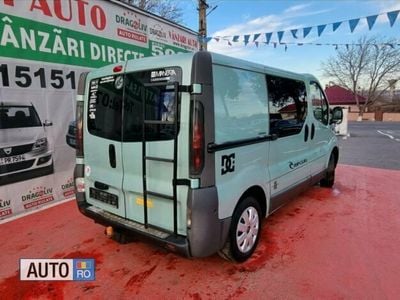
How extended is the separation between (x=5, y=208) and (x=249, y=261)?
139 inches

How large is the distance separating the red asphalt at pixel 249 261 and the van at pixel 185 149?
0.33m

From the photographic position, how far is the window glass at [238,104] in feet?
7.86

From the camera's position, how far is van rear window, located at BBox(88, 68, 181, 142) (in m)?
2.36

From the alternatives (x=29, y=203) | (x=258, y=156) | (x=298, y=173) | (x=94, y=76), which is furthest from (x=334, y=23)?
(x=29, y=203)

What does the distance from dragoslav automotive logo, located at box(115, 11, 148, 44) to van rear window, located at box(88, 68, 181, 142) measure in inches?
135

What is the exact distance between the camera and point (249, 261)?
2943 mm

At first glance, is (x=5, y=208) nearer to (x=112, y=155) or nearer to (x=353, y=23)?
(x=112, y=155)

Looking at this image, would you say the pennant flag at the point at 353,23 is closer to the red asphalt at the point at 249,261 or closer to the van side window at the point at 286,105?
the van side window at the point at 286,105

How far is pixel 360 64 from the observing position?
1539 inches

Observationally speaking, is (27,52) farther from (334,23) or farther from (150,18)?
(334,23)

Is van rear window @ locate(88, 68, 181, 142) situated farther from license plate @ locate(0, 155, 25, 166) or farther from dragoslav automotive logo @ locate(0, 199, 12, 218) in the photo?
dragoslav automotive logo @ locate(0, 199, 12, 218)

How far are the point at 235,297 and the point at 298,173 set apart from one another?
6.78 feet

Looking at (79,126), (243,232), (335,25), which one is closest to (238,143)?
(243,232)

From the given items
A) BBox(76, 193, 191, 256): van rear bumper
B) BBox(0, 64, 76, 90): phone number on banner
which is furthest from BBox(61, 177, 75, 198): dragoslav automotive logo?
BBox(76, 193, 191, 256): van rear bumper
